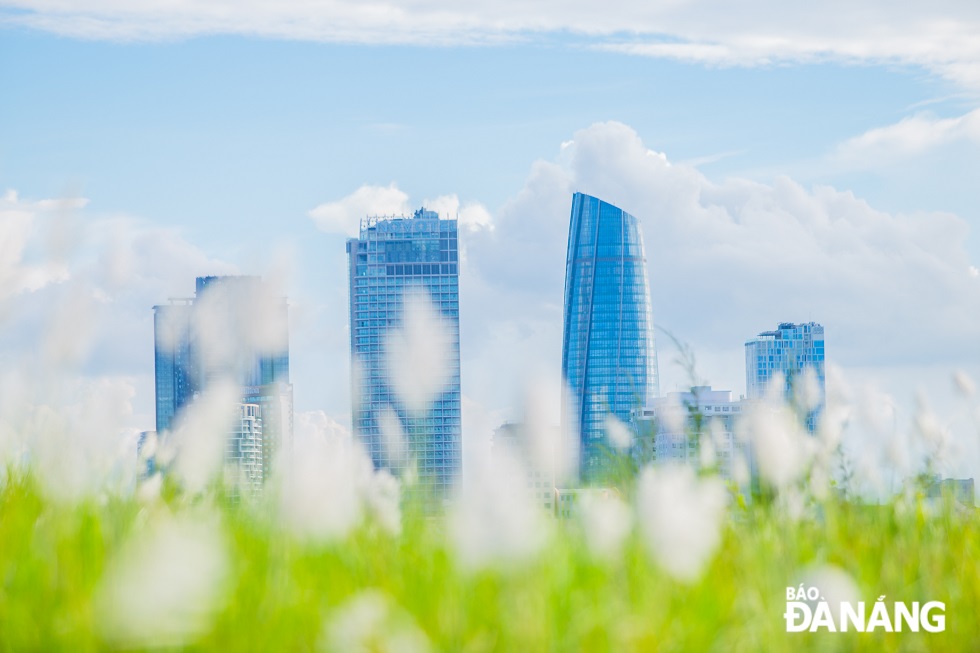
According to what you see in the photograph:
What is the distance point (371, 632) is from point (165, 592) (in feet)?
1.77

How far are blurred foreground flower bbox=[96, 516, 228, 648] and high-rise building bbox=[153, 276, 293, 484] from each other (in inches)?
41.9

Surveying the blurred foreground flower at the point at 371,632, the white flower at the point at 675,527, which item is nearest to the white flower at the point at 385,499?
the blurred foreground flower at the point at 371,632

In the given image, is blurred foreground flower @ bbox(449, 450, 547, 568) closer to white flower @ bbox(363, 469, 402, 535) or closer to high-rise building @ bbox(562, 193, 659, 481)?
white flower @ bbox(363, 469, 402, 535)

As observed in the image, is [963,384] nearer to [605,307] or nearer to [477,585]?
[477,585]

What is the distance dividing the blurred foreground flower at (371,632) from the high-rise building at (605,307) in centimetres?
14038

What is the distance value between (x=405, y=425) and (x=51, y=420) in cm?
153

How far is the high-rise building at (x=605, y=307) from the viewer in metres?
149

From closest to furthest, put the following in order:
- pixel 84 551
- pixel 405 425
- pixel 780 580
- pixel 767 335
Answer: pixel 84 551 < pixel 780 580 < pixel 405 425 < pixel 767 335

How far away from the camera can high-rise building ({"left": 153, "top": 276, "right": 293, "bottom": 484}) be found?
4812mm

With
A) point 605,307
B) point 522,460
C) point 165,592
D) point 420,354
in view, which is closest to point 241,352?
point 420,354

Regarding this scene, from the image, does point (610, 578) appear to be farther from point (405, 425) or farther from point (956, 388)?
point (956, 388)

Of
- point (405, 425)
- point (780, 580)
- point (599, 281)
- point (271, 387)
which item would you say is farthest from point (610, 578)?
point (599, 281)

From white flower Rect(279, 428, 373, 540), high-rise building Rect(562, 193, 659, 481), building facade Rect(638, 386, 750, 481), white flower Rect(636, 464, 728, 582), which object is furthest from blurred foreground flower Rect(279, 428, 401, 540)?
high-rise building Rect(562, 193, 659, 481)

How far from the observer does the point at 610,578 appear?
4.28 m
